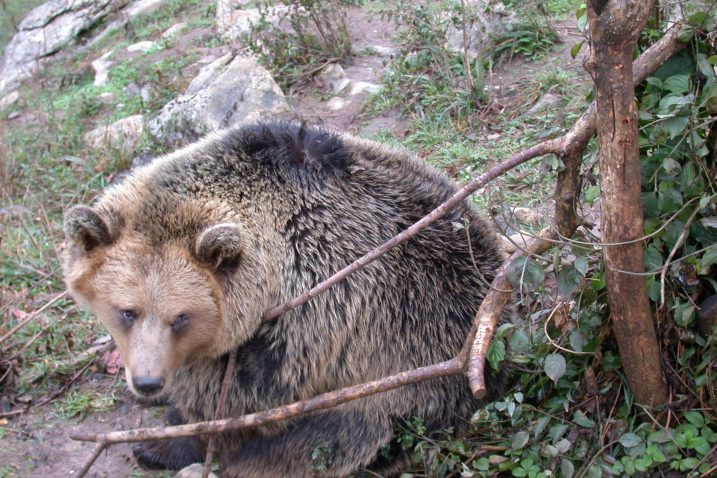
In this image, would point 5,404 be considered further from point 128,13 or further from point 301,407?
point 128,13

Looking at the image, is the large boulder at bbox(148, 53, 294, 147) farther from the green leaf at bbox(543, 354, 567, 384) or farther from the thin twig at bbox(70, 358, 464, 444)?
the green leaf at bbox(543, 354, 567, 384)

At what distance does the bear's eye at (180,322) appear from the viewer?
3.74 m

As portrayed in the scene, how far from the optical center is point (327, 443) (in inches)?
168

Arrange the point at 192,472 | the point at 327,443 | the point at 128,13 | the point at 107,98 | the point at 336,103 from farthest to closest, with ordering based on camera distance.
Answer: the point at 128,13
the point at 107,98
the point at 336,103
the point at 192,472
the point at 327,443

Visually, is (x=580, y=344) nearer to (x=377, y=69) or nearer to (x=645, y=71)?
(x=645, y=71)

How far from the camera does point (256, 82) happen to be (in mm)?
8344

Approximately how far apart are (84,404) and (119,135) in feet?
14.6

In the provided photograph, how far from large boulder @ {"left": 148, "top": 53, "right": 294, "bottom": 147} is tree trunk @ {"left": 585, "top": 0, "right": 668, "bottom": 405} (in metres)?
5.34

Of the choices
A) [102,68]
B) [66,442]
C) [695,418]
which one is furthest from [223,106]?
[695,418]

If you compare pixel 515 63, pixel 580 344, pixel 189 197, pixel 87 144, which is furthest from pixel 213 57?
pixel 580 344

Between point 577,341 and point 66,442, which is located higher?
point 577,341

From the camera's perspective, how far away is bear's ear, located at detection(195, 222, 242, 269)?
3.65 meters

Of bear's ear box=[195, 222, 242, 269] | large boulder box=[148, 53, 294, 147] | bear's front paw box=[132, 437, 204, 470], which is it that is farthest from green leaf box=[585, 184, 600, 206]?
large boulder box=[148, 53, 294, 147]

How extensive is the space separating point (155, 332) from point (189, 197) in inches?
29.0
